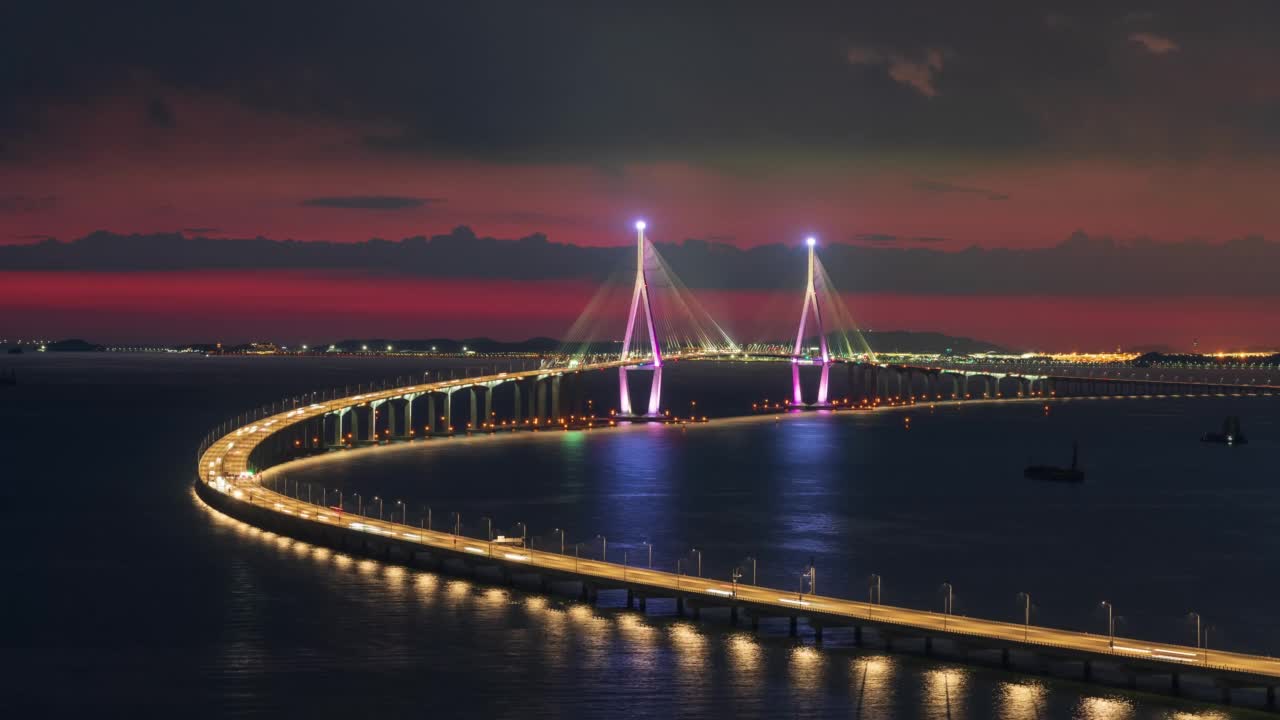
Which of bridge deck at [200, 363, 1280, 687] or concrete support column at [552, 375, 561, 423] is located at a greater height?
concrete support column at [552, 375, 561, 423]

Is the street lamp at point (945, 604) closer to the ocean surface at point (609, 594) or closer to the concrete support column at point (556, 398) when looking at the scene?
the ocean surface at point (609, 594)

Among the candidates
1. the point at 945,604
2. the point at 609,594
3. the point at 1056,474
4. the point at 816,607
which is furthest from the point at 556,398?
the point at 816,607

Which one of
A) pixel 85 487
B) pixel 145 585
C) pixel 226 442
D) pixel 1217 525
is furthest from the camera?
pixel 226 442

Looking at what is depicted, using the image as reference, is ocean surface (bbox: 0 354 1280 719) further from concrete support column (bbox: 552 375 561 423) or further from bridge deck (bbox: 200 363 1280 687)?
concrete support column (bbox: 552 375 561 423)

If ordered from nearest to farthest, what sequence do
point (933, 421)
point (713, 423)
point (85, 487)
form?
point (85, 487), point (713, 423), point (933, 421)

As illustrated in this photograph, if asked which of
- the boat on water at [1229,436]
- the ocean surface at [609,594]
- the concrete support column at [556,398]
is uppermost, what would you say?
the concrete support column at [556,398]

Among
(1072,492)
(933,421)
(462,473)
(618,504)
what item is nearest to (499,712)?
(618,504)

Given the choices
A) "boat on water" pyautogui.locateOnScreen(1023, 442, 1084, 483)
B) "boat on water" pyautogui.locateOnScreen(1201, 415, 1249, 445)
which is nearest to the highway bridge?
"boat on water" pyautogui.locateOnScreen(1023, 442, 1084, 483)

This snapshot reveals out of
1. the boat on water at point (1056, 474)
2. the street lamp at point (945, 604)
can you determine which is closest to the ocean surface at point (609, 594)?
the street lamp at point (945, 604)

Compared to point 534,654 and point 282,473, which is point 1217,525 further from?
point 282,473
